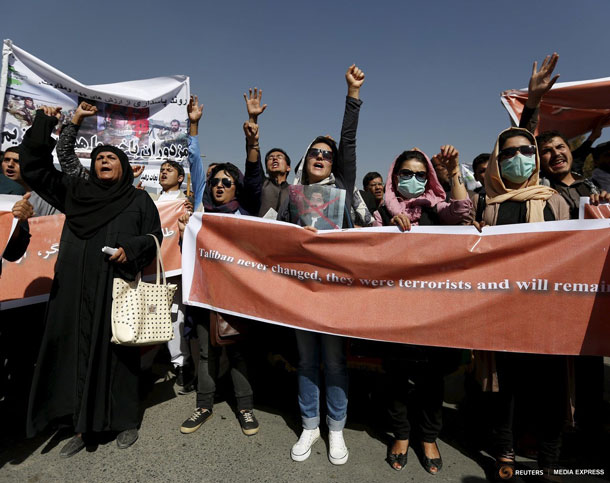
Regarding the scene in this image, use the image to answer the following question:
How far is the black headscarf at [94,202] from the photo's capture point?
265 cm

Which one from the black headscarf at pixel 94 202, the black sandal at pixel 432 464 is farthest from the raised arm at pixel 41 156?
the black sandal at pixel 432 464

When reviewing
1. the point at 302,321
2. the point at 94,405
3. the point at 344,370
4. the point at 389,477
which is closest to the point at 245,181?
the point at 302,321

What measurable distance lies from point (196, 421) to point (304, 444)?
0.92 meters

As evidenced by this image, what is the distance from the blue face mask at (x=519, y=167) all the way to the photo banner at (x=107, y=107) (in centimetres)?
378

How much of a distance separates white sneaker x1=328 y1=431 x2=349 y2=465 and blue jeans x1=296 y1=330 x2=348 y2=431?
0.15ft

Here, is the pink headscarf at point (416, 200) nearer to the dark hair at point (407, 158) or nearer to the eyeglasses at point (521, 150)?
the dark hair at point (407, 158)

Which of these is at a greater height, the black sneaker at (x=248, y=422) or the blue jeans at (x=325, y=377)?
the blue jeans at (x=325, y=377)

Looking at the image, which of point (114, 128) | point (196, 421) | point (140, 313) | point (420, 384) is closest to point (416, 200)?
point (420, 384)

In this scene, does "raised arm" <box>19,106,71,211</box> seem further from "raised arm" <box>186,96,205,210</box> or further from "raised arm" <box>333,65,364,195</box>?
"raised arm" <box>333,65,364,195</box>

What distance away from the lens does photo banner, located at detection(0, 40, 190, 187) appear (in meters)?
3.68

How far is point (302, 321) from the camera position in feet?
8.38

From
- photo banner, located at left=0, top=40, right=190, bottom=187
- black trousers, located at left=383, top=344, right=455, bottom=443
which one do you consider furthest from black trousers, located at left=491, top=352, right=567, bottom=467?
photo banner, located at left=0, top=40, right=190, bottom=187

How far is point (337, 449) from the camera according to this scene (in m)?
2.51

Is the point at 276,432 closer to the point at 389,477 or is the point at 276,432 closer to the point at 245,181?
the point at 389,477
